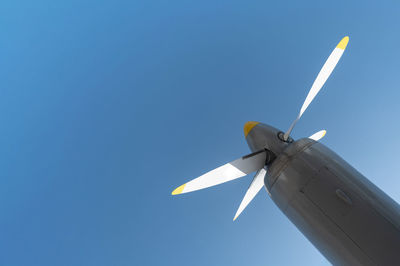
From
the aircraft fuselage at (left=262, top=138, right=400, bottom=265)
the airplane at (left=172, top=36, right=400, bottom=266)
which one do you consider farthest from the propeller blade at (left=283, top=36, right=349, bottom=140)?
the aircraft fuselage at (left=262, top=138, right=400, bottom=265)

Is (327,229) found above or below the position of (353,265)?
above

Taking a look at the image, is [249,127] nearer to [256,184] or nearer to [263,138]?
[263,138]

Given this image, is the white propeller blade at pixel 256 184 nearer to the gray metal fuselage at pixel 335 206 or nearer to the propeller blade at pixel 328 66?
the gray metal fuselage at pixel 335 206

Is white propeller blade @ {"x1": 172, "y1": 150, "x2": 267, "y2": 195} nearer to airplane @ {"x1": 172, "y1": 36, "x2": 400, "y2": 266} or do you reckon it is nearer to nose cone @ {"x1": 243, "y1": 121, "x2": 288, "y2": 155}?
airplane @ {"x1": 172, "y1": 36, "x2": 400, "y2": 266}

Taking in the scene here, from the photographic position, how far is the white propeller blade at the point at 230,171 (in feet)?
12.8

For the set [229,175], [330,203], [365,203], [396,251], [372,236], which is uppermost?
[229,175]

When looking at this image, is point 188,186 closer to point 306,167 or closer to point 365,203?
point 306,167

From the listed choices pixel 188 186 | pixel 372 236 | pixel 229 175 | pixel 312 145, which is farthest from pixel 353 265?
pixel 188 186

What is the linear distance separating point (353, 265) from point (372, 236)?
41 cm

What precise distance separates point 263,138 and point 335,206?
6.41 feet

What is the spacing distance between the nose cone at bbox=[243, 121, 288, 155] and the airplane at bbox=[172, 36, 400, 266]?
0.55m

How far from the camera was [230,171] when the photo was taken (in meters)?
3.98

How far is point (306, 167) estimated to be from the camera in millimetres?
3078

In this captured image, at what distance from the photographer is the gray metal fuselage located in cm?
237
